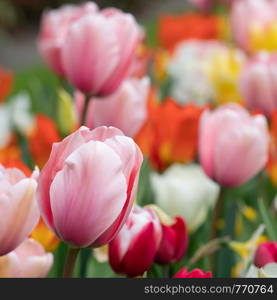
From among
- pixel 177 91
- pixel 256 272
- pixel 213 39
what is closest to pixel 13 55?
pixel 213 39

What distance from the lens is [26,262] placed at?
0.75 m

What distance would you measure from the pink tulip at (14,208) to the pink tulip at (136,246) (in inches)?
6.0

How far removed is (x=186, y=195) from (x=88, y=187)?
1.60ft

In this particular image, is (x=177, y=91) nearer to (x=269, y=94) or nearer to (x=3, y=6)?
(x=269, y=94)

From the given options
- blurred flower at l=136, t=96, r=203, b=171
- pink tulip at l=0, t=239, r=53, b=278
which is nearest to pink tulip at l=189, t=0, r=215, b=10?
blurred flower at l=136, t=96, r=203, b=171

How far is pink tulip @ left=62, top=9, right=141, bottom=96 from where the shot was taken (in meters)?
1.04

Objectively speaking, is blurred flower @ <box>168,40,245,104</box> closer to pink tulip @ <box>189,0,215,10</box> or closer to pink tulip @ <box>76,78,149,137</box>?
pink tulip @ <box>76,78,149,137</box>

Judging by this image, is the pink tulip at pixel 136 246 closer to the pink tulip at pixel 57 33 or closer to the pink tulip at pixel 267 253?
the pink tulip at pixel 267 253

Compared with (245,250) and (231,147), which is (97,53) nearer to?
(231,147)

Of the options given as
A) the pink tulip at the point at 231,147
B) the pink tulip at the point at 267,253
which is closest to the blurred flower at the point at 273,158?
the pink tulip at the point at 231,147

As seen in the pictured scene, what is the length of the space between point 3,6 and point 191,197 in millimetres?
4937

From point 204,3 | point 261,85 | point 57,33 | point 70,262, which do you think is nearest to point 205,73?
point 261,85

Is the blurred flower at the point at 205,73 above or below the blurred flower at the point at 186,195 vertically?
below

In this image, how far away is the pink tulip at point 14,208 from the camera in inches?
25.0
